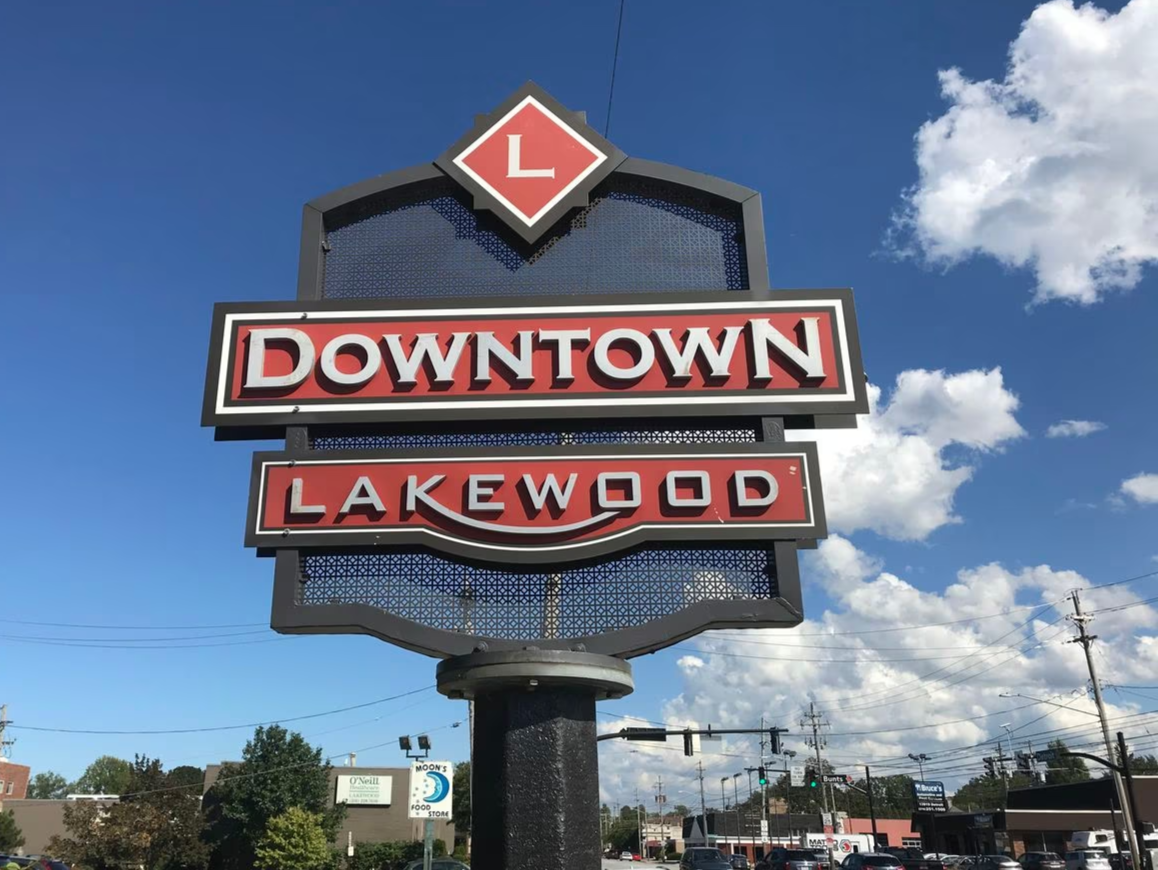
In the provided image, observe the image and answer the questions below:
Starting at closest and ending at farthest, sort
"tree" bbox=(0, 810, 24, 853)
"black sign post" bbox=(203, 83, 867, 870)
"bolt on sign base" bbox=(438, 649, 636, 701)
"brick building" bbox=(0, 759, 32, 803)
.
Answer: "bolt on sign base" bbox=(438, 649, 636, 701), "black sign post" bbox=(203, 83, 867, 870), "tree" bbox=(0, 810, 24, 853), "brick building" bbox=(0, 759, 32, 803)

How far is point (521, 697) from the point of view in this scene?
541 cm

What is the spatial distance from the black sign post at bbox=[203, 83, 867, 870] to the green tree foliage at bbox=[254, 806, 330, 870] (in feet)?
135

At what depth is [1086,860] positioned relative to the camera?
3788 cm

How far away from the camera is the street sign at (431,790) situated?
1290 centimetres

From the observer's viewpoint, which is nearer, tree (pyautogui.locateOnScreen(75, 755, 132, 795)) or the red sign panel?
the red sign panel

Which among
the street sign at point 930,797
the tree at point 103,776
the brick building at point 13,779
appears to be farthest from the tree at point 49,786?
the street sign at point 930,797

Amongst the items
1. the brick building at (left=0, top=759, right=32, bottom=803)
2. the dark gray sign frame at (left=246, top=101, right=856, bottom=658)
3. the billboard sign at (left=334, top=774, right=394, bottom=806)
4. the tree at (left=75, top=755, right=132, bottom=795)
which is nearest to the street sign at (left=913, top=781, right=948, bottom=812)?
the billboard sign at (left=334, top=774, right=394, bottom=806)

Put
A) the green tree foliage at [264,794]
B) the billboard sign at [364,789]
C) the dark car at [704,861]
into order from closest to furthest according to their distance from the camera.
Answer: the dark car at [704,861] → the green tree foliage at [264,794] → the billboard sign at [364,789]

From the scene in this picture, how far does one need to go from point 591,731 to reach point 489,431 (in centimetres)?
238

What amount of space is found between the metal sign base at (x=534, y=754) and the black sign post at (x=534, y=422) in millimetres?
15

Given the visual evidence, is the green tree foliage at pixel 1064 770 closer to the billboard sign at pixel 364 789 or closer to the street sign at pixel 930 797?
the street sign at pixel 930 797

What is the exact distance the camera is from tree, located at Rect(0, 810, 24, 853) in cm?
5506

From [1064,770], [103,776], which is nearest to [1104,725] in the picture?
[1064,770]

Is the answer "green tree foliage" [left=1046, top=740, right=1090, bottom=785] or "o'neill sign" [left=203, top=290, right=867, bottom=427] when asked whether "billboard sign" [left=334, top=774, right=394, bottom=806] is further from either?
"green tree foliage" [left=1046, top=740, right=1090, bottom=785]
